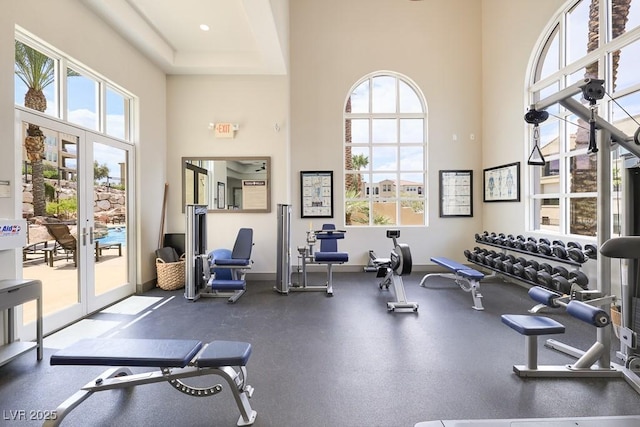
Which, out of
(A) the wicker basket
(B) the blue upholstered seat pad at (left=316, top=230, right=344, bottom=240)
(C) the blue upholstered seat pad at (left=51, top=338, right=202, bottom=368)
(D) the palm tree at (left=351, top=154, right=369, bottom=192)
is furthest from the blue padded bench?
(A) the wicker basket

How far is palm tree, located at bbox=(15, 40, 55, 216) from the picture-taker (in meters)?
2.90

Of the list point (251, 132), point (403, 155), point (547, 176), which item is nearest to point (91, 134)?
point (251, 132)

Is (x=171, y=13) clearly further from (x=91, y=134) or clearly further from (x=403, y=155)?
(x=403, y=155)

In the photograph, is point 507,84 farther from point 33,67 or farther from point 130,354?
point 33,67

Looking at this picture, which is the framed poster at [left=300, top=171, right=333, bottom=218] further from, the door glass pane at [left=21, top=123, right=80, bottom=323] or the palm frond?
the palm frond

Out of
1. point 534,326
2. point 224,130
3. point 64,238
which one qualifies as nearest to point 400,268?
point 534,326

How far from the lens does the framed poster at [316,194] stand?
5.79 m

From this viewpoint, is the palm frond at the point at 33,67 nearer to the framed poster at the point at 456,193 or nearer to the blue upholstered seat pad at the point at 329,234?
the blue upholstered seat pad at the point at 329,234

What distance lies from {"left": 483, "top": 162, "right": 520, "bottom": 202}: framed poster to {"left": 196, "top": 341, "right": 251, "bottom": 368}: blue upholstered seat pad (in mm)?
4955

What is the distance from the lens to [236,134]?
17.3ft

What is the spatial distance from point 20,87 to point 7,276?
1772mm

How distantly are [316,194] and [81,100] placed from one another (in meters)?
3.70

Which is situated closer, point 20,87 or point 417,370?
point 417,370

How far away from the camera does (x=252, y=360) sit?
2541 millimetres
